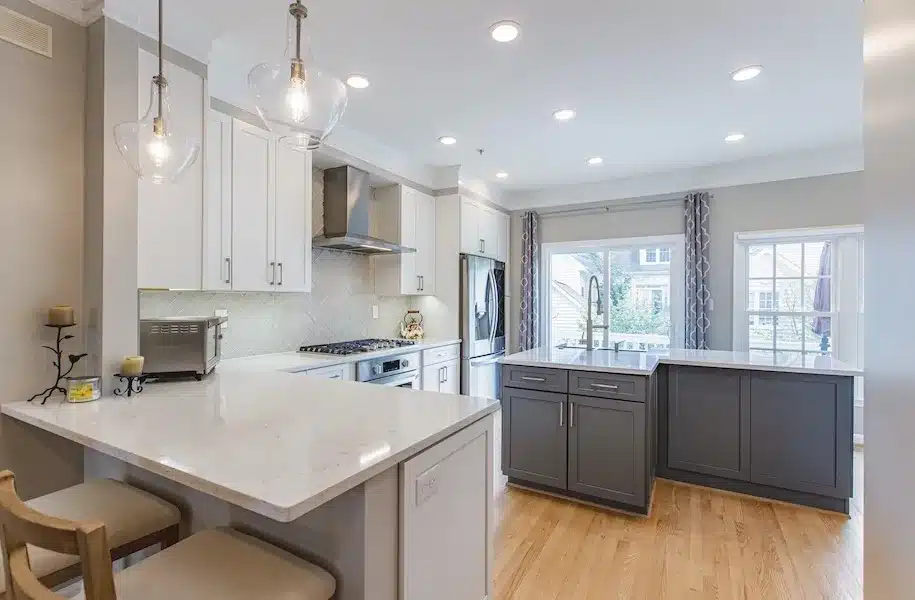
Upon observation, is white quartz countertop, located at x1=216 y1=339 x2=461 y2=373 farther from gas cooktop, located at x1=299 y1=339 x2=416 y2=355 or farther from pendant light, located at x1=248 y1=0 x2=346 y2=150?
pendant light, located at x1=248 y1=0 x2=346 y2=150

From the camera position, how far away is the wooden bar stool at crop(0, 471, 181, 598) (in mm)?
1261

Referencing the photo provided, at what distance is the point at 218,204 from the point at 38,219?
0.86m

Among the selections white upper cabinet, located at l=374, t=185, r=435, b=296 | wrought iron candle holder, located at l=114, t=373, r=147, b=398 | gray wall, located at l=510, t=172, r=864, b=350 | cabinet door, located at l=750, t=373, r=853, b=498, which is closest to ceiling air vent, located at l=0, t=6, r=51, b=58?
wrought iron candle holder, located at l=114, t=373, r=147, b=398

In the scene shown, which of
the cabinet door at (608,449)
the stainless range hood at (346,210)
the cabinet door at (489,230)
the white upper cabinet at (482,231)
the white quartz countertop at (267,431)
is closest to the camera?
the white quartz countertop at (267,431)

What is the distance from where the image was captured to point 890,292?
2.28 ft

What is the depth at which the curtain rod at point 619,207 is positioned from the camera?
4688 millimetres

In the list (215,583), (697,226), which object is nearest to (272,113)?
(215,583)

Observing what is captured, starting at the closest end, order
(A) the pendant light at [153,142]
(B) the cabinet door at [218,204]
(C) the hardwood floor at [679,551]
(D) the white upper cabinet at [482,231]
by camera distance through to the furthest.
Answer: (A) the pendant light at [153,142]
(C) the hardwood floor at [679,551]
(B) the cabinet door at [218,204]
(D) the white upper cabinet at [482,231]

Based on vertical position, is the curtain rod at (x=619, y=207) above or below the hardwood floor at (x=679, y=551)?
above

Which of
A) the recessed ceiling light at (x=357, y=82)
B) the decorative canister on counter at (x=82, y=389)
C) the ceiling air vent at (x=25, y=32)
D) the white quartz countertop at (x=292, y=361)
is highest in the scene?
the recessed ceiling light at (x=357, y=82)

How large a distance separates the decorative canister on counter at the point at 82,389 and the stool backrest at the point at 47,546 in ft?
3.02

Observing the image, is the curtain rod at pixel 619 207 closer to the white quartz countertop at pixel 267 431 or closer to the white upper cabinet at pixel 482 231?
the white upper cabinet at pixel 482 231

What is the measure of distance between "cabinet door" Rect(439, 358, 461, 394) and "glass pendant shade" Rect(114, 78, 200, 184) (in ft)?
9.74

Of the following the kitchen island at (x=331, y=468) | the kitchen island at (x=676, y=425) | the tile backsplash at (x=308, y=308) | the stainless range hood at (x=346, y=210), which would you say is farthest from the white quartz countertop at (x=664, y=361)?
the tile backsplash at (x=308, y=308)
